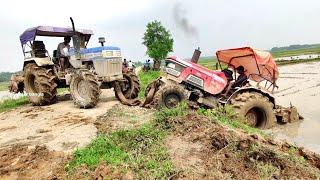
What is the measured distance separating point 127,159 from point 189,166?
3.24 feet

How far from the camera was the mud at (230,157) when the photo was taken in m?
5.84

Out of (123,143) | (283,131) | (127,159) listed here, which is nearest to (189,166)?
(127,159)

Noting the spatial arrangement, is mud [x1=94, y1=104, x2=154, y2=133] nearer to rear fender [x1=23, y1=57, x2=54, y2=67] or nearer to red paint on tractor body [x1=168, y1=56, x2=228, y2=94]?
red paint on tractor body [x1=168, y1=56, x2=228, y2=94]

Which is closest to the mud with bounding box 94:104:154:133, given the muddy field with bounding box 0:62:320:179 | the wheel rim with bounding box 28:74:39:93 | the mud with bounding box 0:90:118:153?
the muddy field with bounding box 0:62:320:179

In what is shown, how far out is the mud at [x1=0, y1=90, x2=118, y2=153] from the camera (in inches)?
327

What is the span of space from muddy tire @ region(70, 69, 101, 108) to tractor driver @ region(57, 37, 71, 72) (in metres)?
1.88

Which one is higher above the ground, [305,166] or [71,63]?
[71,63]

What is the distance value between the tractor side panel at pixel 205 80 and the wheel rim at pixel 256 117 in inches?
40.3

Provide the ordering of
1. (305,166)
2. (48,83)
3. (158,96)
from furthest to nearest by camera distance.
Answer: (48,83)
(158,96)
(305,166)

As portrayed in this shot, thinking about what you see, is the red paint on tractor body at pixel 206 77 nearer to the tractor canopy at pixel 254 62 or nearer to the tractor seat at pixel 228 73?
the tractor seat at pixel 228 73

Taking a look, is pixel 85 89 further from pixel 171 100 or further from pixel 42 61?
pixel 171 100

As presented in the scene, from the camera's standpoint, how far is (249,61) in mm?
11609

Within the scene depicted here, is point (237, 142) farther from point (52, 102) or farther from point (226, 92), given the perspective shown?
point (52, 102)

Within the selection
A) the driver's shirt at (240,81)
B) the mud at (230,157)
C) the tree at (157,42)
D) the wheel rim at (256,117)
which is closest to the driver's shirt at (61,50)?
the driver's shirt at (240,81)
